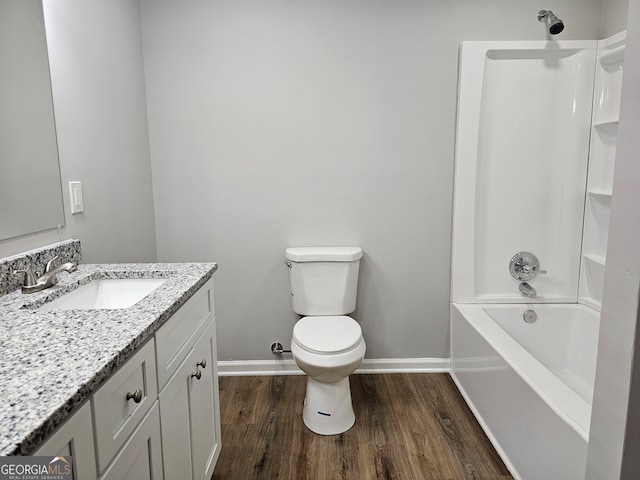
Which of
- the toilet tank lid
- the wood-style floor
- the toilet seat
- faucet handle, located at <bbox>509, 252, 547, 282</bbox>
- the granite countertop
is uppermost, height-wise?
the granite countertop

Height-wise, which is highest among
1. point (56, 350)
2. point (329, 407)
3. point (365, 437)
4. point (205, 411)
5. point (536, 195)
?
point (536, 195)

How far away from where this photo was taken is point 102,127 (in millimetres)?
1896

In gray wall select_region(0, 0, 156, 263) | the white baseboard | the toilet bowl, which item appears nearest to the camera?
gray wall select_region(0, 0, 156, 263)

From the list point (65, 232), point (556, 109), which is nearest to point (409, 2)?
point (556, 109)

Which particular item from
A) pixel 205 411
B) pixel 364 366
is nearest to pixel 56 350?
pixel 205 411

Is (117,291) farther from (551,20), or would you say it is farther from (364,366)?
(551,20)

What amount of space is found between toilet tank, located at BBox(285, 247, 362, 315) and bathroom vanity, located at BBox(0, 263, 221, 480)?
0.78 meters

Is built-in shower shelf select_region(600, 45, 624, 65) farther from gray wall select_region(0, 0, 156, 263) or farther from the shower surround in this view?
gray wall select_region(0, 0, 156, 263)

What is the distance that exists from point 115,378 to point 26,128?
3.37 ft

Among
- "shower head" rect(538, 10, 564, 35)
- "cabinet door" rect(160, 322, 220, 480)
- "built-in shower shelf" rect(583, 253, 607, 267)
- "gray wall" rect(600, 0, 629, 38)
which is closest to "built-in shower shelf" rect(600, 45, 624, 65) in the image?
"gray wall" rect(600, 0, 629, 38)

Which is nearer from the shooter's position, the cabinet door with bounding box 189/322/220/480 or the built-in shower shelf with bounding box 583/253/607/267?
the cabinet door with bounding box 189/322/220/480

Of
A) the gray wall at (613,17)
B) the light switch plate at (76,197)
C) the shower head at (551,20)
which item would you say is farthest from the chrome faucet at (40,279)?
the gray wall at (613,17)

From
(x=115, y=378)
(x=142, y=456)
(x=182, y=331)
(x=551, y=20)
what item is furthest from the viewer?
(x=551, y=20)

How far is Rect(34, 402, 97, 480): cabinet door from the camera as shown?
68cm
